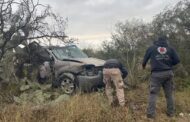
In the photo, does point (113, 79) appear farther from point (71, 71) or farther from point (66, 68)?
point (66, 68)

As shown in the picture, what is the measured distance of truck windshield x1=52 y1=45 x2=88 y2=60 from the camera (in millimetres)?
13571

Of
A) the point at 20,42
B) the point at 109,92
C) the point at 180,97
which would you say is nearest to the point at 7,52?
the point at 20,42

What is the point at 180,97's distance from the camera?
11.4m

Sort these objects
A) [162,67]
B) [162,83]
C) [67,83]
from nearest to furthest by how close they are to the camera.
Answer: [162,67] < [162,83] < [67,83]

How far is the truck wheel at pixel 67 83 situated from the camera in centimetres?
1240

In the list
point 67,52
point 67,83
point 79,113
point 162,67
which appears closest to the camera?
point 79,113

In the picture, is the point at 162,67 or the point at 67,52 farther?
the point at 67,52

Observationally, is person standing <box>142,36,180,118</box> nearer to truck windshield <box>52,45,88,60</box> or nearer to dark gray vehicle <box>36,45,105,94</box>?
dark gray vehicle <box>36,45,105,94</box>

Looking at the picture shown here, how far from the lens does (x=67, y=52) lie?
1395 centimetres

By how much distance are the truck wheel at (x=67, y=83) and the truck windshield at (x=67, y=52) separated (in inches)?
38.8

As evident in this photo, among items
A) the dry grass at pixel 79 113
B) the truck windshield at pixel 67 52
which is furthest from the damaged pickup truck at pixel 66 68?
the dry grass at pixel 79 113

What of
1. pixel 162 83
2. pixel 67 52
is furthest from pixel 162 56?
pixel 67 52

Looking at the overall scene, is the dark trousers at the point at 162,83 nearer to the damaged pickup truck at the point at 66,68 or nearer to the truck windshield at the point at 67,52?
the damaged pickup truck at the point at 66,68

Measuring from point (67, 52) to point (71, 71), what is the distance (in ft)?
4.70
